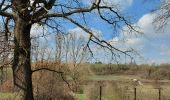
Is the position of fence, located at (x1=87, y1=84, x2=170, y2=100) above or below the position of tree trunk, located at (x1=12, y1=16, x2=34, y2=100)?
below

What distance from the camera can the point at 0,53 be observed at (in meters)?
20.0

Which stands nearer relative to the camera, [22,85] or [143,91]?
[22,85]

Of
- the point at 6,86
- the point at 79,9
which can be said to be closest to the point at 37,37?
the point at 79,9

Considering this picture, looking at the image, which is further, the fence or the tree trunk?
the fence

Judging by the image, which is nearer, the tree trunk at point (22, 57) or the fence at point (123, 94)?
the tree trunk at point (22, 57)

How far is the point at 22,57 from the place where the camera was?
1892cm

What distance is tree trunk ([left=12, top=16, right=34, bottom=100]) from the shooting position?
18.9 metres

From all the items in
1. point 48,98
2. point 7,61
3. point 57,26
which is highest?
point 57,26

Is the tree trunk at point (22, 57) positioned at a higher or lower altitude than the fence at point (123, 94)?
higher

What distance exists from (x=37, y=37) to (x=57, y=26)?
103 centimetres

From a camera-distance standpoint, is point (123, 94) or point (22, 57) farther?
point (123, 94)

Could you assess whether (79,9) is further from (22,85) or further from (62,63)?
(62,63)

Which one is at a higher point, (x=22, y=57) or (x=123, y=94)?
(x=22, y=57)

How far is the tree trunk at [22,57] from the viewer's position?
18.9 metres
